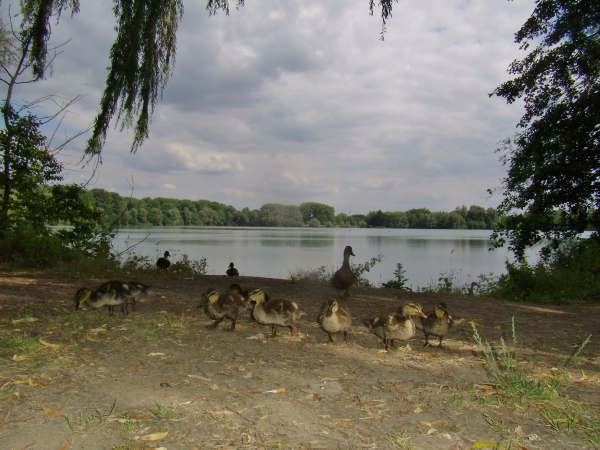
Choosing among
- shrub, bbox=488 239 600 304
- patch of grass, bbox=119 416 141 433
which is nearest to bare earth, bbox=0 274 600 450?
patch of grass, bbox=119 416 141 433

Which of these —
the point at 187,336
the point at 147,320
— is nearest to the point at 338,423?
the point at 187,336

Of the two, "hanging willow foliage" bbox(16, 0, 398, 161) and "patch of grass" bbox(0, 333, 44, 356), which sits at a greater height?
"hanging willow foliage" bbox(16, 0, 398, 161)

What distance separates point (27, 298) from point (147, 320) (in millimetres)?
2596

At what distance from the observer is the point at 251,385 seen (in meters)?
4.09

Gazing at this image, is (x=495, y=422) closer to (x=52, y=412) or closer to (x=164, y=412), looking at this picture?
(x=164, y=412)

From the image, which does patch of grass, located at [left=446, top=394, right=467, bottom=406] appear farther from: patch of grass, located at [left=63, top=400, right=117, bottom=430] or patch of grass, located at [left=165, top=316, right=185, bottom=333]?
patch of grass, located at [left=165, top=316, right=185, bottom=333]

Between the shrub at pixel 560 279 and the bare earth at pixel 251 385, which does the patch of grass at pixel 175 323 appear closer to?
the bare earth at pixel 251 385

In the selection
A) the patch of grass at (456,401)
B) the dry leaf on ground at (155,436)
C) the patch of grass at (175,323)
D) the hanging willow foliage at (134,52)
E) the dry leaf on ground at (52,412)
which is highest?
the hanging willow foliage at (134,52)

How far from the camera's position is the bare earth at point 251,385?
322 centimetres

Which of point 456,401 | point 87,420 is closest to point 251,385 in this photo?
point 87,420

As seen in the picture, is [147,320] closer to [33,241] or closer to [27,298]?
[27,298]

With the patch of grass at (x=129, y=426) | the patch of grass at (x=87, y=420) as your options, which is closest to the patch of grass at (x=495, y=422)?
the patch of grass at (x=129, y=426)

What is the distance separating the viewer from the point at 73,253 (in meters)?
12.2

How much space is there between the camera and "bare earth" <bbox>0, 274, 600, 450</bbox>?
3225 millimetres
